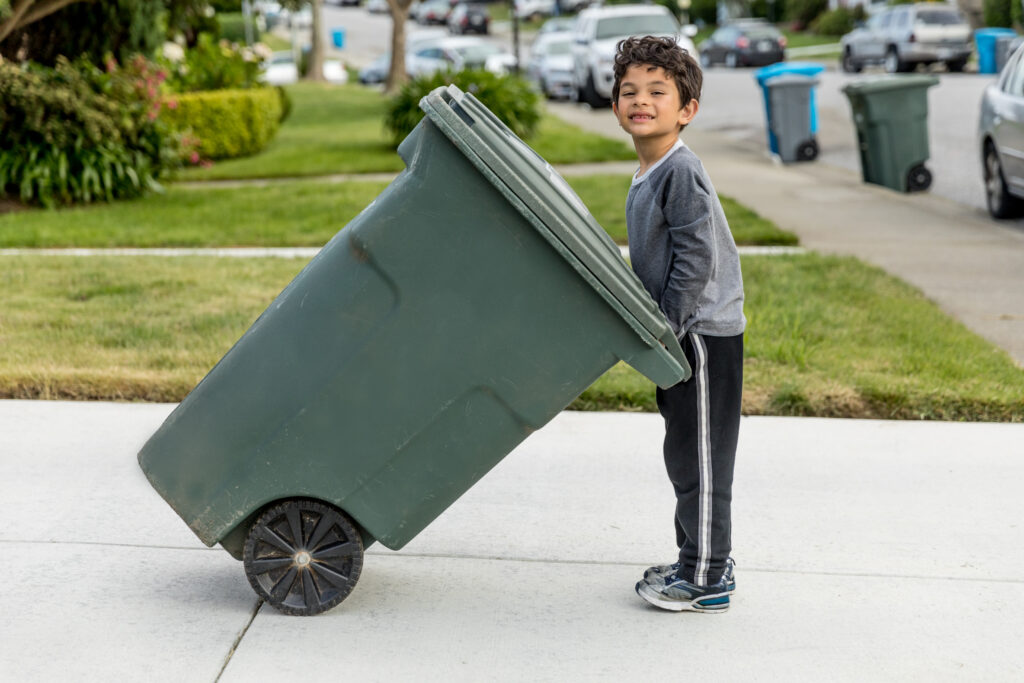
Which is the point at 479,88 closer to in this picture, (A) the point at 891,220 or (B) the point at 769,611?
(A) the point at 891,220

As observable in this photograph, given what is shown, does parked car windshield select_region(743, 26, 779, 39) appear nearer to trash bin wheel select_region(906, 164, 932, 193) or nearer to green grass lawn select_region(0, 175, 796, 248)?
trash bin wheel select_region(906, 164, 932, 193)

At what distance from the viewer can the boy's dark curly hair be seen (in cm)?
306

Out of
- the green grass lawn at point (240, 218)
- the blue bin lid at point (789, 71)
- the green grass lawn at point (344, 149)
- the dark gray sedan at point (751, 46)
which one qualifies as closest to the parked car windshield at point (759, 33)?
the dark gray sedan at point (751, 46)

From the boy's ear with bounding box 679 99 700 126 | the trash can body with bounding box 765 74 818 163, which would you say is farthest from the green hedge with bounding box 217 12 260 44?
the boy's ear with bounding box 679 99 700 126

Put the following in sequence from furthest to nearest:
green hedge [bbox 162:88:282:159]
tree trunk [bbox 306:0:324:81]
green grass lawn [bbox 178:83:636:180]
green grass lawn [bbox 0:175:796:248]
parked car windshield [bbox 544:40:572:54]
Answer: tree trunk [bbox 306:0:324:81] < parked car windshield [bbox 544:40:572:54] < green hedge [bbox 162:88:282:159] < green grass lawn [bbox 178:83:636:180] < green grass lawn [bbox 0:175:796:248]

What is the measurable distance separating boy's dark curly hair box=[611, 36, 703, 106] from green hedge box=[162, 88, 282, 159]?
43.2 ft

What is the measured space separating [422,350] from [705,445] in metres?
0.79

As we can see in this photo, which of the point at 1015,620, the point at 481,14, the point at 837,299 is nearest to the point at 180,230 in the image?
the point at 837,299

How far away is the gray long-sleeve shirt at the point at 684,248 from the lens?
3018 millimetres

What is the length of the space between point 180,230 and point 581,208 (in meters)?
7.02

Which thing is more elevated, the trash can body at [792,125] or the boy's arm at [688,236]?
the boy's arm at [688,236]

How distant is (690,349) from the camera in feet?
10.3

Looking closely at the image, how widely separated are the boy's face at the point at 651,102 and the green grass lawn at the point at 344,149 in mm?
11175

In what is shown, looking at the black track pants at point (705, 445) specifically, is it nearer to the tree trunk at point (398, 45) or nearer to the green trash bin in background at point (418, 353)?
the green trash bin in background at point (418, 353)
